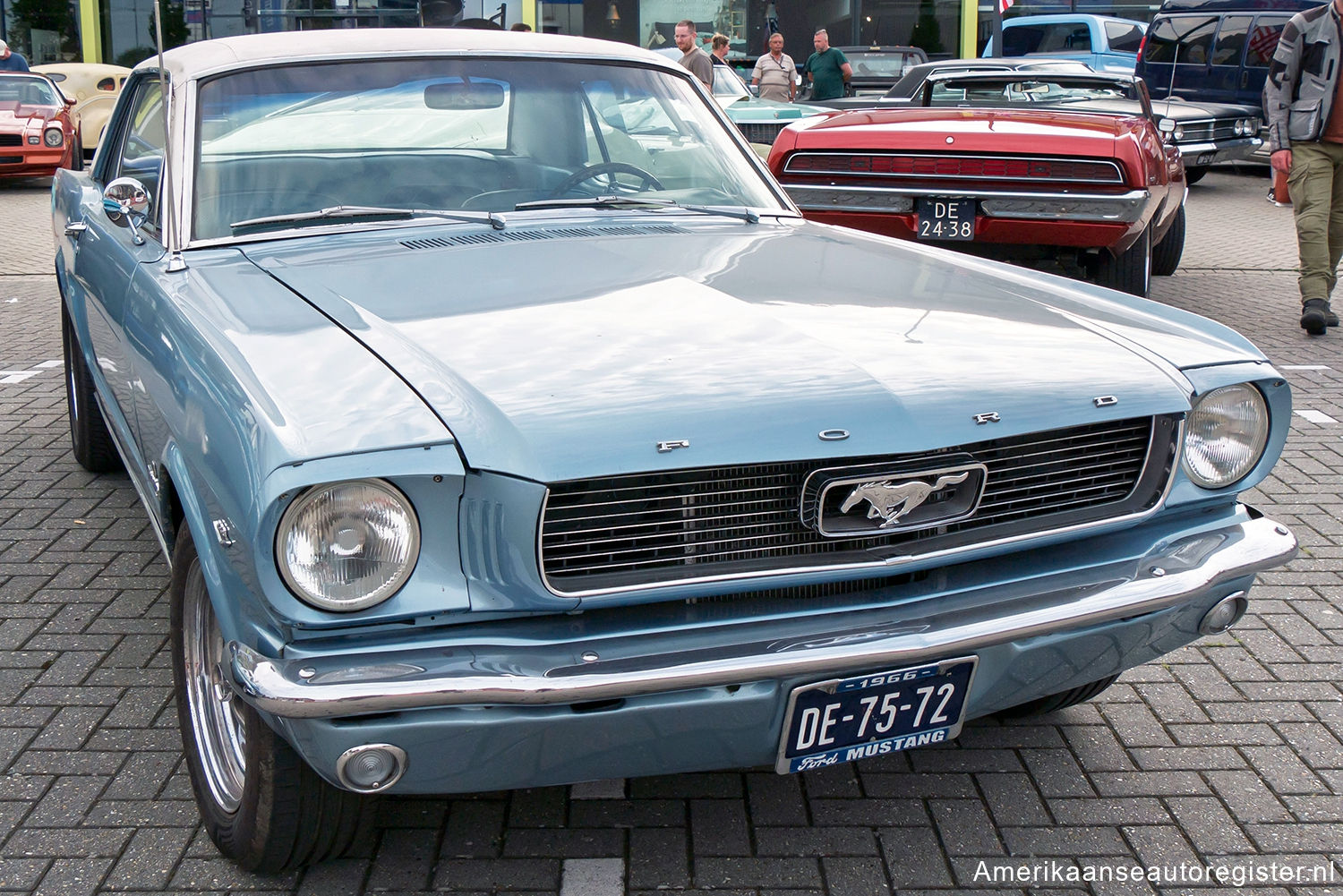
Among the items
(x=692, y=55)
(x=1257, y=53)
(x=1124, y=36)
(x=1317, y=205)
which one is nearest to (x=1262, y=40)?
(x=1257, y=53)

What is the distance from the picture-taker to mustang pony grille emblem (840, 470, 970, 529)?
2105 mm

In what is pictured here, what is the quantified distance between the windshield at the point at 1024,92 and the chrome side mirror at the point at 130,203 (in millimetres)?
6023

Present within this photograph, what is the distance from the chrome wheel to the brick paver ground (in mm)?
162

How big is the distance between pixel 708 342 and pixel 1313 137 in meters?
5.82

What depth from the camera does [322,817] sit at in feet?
7.41

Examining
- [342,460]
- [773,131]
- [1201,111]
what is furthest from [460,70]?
[1201,111]

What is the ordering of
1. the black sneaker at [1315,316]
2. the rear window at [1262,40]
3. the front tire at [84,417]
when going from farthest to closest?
the rear window at [1262,40], the black sneaker at [1315,316], the front tire at [84,417]

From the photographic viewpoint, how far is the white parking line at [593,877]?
91.8 inches

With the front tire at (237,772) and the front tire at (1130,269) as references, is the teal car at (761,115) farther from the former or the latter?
the front tire at (237,772)

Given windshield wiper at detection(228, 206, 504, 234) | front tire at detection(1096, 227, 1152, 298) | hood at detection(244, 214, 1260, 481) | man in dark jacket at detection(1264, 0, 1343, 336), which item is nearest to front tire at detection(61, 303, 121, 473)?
windshield wiper at detection(228, 206, 504, 234)

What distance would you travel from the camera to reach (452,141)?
3320mm

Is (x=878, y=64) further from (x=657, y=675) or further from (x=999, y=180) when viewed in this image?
(x=657, y=675)

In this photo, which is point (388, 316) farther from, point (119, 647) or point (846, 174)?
point (846, 174)

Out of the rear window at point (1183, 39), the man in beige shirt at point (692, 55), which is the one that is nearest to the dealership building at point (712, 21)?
the rear window at point (1183, 39)
